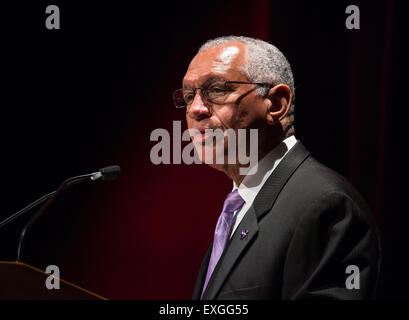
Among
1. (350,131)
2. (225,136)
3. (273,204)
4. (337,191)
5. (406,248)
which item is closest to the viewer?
(337,191)

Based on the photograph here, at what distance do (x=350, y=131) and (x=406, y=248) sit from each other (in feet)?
1.98

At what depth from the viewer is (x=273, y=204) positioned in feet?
4.48

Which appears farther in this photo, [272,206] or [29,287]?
[272,206]

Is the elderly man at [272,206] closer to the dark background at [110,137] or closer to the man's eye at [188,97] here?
the man's eye at [188,97]

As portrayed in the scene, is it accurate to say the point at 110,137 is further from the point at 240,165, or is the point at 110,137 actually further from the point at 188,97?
the point at 240,165

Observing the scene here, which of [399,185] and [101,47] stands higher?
[101,47]

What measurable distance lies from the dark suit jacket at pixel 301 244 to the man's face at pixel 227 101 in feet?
0.74

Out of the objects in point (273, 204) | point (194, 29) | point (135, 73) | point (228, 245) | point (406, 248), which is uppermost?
point (194, 29)

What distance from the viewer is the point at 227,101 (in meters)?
1.52

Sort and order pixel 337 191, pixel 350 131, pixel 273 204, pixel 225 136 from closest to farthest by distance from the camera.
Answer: pixel 337 191, pixel 273 204, pixel 225 136, pixel 350 131

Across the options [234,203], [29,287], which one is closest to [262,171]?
[234,203]

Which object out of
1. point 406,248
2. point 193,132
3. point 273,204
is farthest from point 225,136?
point 406,248

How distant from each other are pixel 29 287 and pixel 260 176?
0.76 meters

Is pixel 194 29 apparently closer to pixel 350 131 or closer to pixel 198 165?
pixel 198 165
